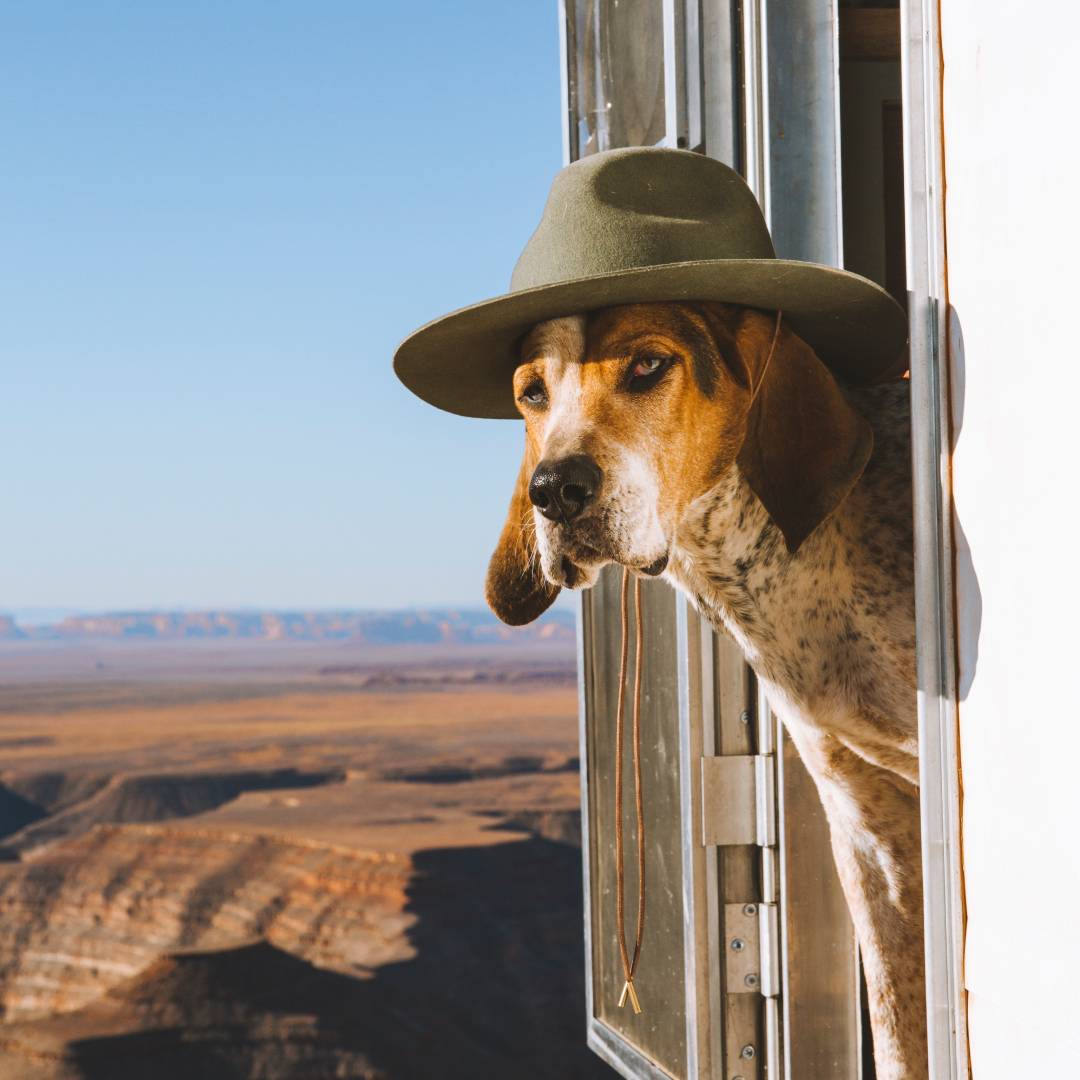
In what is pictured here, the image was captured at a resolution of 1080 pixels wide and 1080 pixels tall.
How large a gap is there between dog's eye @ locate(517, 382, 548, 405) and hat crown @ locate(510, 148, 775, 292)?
0.47 feet

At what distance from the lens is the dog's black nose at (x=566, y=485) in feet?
5.72

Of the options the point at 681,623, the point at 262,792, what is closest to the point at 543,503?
the point at 681,623

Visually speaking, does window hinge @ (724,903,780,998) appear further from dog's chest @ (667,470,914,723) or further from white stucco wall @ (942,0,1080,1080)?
white stucco wall @ (942,0,1080,1080)

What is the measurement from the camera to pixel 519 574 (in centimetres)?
212

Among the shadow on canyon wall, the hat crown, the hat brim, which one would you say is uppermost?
the hat crown

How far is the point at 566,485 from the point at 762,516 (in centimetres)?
40

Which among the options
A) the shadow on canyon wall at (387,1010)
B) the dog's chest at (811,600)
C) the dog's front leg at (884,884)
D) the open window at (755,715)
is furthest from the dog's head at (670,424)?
the shadow on canyon wall at (387,1010)

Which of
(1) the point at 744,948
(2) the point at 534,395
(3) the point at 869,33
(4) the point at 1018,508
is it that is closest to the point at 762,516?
(2) the point at 534,395

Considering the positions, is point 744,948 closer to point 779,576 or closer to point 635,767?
point 635,767

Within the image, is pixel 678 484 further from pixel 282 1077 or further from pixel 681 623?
pixel 282 1077

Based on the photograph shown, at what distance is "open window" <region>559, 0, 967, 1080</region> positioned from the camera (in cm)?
259

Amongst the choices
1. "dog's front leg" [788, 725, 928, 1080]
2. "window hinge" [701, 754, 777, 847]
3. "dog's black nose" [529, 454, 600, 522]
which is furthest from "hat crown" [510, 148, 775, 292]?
"window hinge" [701, 754, 777, 847]

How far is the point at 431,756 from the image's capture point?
3556 centimetres

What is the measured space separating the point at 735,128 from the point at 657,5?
1.54 ft
